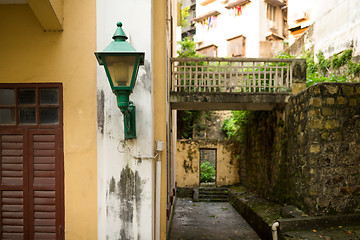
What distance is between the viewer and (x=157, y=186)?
125 inches

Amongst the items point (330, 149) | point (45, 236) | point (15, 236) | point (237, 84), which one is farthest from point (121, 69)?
point (237, 84)

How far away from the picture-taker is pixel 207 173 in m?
16.3

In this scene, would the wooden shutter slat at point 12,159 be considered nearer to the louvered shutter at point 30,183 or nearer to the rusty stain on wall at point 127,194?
the louvered shutter at point 30,183

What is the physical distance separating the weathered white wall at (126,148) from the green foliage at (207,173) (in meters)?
13.2

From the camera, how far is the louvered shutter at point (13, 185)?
10.4 ft

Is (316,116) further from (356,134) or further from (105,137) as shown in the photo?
(105,137)

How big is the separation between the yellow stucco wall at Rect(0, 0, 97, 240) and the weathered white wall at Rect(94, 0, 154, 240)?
14 cm

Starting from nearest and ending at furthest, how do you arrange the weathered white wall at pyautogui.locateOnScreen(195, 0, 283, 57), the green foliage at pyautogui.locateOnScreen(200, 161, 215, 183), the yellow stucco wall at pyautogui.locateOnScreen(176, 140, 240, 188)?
the yellow stucco wall at pyautogui.locateOnScreen(176, 140, 240, 188), the green foliage at pyautogui.locateOnScreen(200, 161, 215, 183), the weathered white wall at pyautogui.locateOnScreen(195, 0, 283, 57)

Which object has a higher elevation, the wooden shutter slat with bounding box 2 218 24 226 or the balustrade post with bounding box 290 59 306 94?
the balustrade post with bounding box 290 59 306 94

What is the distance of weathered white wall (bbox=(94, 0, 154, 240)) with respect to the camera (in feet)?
9.68

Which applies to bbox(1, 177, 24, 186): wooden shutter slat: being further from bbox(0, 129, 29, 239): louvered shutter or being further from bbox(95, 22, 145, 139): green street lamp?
bbox(95, 22, 145, 139): green street lamp

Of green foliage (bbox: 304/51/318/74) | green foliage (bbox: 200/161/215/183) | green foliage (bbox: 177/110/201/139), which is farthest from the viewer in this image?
green foliage (bbox: 177/110/201/139)

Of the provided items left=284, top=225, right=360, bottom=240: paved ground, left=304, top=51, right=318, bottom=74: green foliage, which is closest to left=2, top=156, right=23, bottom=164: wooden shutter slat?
left=284, top=225, right=360, bottom=240: paved ground

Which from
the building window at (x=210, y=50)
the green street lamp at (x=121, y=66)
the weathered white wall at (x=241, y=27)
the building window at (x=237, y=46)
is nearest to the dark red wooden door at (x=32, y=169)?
the green street lamp at (x=121, y=66)
